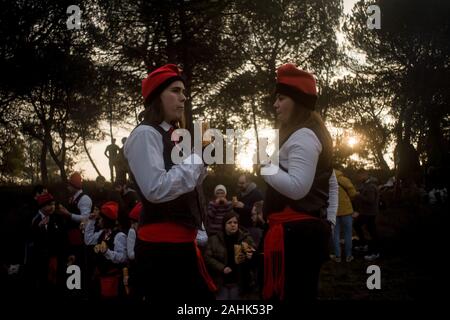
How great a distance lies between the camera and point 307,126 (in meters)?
2.56

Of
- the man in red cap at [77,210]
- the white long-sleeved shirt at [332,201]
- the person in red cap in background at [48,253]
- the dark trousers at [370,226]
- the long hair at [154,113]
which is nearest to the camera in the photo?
the long hair at [154,113]

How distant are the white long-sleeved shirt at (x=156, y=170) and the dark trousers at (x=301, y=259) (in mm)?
613

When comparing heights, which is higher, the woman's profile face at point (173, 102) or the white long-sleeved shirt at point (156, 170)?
the woman's profile face at point (173, 102)

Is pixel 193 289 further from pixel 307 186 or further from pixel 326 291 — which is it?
pixel 326 291

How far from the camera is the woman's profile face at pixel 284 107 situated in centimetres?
268

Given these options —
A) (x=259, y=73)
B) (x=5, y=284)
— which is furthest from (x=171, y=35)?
(x=5, y=284)

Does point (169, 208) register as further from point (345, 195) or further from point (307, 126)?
point (345, 195)

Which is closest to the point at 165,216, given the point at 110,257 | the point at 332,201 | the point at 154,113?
the point at 154,113

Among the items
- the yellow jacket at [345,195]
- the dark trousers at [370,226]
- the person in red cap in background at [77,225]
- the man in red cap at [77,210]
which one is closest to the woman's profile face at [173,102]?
the person in red cap in background at [77,225]

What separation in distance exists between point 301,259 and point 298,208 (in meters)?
0.27

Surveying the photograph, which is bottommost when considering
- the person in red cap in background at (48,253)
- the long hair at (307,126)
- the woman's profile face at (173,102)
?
the person in red cap in background at (48,253)

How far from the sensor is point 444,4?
1641cm

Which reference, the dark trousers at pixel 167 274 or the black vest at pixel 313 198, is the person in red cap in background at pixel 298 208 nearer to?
the black vest at pixel 313 198

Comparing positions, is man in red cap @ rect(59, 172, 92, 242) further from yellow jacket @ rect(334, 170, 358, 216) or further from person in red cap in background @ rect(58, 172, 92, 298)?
yellow jacket @ rect(334, 170, 358, 216)
